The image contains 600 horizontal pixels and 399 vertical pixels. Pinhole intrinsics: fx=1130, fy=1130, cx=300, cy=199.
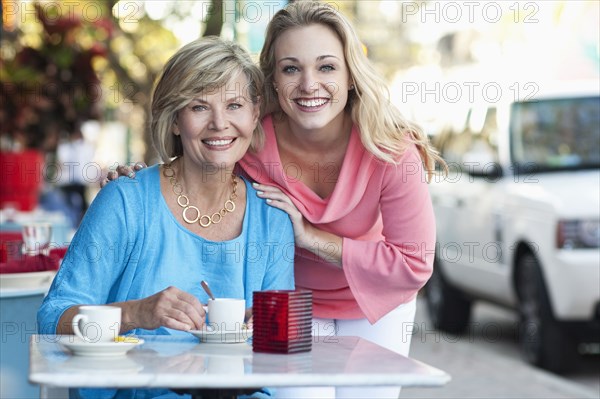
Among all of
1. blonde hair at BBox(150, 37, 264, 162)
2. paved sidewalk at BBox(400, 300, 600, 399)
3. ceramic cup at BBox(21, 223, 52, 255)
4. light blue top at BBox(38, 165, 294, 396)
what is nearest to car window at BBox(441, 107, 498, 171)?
paved sidewalk at BBox(400, 300, 600, 399)

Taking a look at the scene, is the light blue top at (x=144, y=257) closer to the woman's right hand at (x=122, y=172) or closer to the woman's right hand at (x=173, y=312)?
the woman's right hand at (x=122, y=172)

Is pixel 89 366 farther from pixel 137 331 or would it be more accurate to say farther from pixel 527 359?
pixel 527 359

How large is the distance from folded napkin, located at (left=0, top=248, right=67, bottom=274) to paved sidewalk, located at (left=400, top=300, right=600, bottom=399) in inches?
148

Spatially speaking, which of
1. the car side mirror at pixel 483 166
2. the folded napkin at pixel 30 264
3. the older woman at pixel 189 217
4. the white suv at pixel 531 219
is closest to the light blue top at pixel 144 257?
the older woman at pixel 189 217

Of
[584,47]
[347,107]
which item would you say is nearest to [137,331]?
[347,107]

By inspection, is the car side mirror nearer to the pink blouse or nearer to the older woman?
the pink blouse

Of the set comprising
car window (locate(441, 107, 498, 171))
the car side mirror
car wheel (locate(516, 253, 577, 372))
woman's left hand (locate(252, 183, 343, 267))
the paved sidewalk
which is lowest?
the paved sidewalk

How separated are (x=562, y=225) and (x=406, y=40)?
83.1ft

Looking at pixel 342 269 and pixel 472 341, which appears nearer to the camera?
pixel 342 269

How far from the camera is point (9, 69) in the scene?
36.9 ft

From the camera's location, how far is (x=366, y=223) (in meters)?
4.51

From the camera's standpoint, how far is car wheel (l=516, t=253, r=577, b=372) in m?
8.54

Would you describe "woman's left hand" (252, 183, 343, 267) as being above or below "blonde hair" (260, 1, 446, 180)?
below

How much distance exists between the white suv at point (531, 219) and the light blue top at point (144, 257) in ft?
13.5
